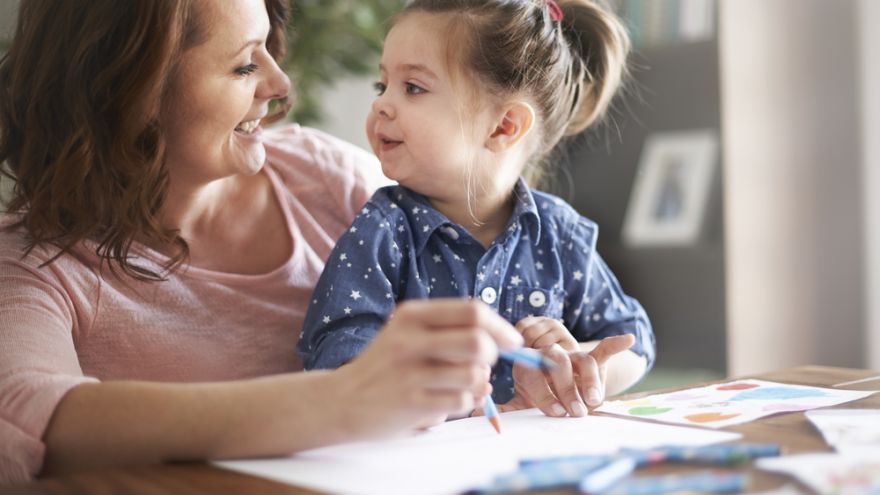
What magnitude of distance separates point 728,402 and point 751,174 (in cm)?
183

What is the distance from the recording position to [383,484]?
0.70 m

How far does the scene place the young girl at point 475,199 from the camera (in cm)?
125

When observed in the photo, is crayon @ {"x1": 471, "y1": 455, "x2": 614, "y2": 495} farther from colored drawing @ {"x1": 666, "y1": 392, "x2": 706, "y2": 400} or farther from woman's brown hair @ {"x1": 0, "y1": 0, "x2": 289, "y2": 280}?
woman's brown hair @ {"x1": 0, "y1": 0, "x2": 289, "y2": 280}

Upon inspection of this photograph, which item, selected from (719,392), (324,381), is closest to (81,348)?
(324,381)

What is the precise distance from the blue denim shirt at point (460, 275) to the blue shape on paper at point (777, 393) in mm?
278

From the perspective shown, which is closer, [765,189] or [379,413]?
[379,413]

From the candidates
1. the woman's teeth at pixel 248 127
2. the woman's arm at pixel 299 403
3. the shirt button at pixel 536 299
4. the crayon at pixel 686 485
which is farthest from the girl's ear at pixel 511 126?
the crayon at pixel 686 485

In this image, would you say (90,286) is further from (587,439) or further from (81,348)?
(587,439)

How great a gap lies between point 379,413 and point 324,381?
2.3 inches

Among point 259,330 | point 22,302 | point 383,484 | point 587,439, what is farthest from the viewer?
point 259,330

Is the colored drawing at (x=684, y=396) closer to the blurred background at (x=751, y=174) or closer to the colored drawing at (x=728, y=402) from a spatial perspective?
the colored drawing at (x=728, y=402)

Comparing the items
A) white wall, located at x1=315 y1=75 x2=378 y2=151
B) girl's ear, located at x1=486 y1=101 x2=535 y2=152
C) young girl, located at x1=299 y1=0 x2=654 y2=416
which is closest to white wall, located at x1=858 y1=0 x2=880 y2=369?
white wall, located at x1=315 y1=75 x2=378 y2=151

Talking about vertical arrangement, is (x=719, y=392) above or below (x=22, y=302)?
below

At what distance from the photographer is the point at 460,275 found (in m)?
1.27
